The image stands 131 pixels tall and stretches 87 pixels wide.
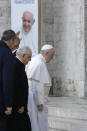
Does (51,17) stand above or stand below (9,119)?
above

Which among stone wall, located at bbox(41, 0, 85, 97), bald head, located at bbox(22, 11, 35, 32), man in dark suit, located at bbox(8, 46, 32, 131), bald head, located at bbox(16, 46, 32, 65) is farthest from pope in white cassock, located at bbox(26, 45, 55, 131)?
bald head, located at bbox(22, 11, 35, 32)

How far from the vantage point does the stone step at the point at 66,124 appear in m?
9.12

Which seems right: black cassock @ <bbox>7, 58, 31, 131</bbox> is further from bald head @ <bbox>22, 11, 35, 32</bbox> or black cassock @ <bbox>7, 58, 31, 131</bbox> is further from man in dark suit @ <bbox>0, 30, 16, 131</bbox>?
bald head @ <bbox>22, 11, 35, 32</bbox>

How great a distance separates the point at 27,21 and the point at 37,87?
21.8ft

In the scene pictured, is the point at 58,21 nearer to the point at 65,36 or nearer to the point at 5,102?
the point at 65,36

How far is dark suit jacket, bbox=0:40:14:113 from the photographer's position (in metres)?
5.73

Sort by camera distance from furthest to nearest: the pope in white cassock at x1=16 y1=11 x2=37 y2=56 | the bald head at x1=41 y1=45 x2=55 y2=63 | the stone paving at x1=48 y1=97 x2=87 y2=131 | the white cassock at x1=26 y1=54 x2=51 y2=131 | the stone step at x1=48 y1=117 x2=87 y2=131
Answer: the pope in white cassock at x1=16 y1=11 x2=37 y2=56 < the stone paving at x1=48 y1=97 x2=87 y2=131 < the stone step at x1=48 y1=117 x2=87 y2=131 < the bald head at x1=41 y1=45 x2=55 y2=63 < the white cassock at x1=26 y1=54 x2=51 y2=131

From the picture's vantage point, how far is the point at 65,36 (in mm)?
13789

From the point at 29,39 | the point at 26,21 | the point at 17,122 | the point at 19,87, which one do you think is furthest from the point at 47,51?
the point at 26,21

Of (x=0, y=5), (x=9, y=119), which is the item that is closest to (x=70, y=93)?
(x=0, y=5)

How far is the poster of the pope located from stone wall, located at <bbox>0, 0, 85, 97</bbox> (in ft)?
0.88

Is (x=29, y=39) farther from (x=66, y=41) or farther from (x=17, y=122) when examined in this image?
(x=17, y=122)

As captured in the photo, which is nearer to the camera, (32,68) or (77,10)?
(32,68)

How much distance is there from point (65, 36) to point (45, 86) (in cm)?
642
